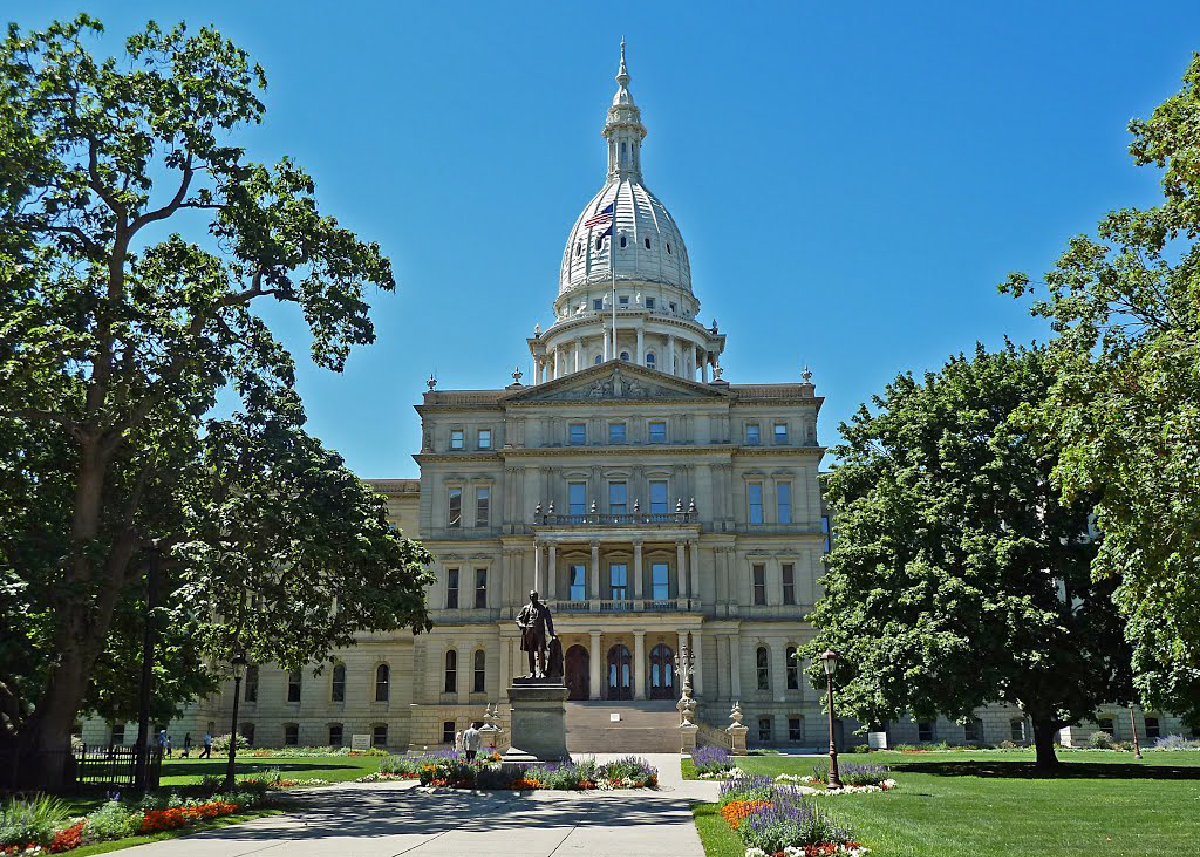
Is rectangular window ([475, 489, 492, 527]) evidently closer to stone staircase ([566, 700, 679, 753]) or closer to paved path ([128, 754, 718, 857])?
stone staircase ([566, 700, 679, 753])

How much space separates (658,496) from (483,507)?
420 inches

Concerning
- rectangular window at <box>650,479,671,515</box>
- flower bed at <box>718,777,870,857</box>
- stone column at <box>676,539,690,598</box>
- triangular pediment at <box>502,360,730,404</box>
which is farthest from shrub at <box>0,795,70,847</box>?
triangular pediment at <box>502,360,730,404</box>

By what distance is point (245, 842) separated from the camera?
16.7 m

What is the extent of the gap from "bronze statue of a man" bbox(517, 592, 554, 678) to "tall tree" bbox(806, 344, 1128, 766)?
10075 millimetres

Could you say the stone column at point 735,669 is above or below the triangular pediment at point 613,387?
below

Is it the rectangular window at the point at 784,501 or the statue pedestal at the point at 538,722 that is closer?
the statue pedestal at the point at 538,722

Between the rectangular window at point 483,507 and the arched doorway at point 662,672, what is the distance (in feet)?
41.4

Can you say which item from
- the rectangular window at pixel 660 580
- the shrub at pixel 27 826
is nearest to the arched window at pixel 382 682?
the rectangular window at pixel 660 580

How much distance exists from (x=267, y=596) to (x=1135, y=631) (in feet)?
69.0

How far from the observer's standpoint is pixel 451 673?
64.6 meters

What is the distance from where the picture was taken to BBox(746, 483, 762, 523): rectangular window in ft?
216

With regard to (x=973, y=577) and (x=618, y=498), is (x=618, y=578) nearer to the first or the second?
(x=618, y=498)

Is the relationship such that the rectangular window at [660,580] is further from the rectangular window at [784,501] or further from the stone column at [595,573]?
the rectangular window at [784,501]

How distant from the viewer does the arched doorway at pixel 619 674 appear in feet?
206
